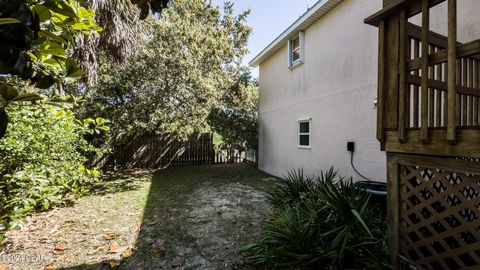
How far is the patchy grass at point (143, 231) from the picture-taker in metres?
3.21

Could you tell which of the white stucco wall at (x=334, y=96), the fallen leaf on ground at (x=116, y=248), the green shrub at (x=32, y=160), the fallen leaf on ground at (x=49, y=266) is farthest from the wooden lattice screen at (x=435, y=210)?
the fallen leaf on ground at (x=49, y=266)

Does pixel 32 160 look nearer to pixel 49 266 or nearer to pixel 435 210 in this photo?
pixel 49 266

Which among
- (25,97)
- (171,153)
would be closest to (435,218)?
(25,97)

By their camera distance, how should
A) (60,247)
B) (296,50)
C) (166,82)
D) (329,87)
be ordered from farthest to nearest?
(166,82) → (296,50) → (329,87) → (60,247)

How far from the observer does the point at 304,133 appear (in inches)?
300

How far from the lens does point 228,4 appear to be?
13.5 metres

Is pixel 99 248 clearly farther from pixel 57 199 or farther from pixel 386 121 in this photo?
pixel 386 121

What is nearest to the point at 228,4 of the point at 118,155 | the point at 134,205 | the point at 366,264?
the point at 118,155

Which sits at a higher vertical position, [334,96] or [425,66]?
[334,96]

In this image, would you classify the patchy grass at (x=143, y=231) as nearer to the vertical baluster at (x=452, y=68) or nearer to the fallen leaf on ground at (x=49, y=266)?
the fallen leaf on ground at (x=49, y=266)

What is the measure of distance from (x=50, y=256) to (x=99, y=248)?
1.93 ft

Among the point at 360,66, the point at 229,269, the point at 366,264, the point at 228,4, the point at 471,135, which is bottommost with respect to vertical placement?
the point at 229,269

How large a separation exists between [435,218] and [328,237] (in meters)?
1.23

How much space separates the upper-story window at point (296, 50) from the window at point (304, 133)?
1982 millimetres
